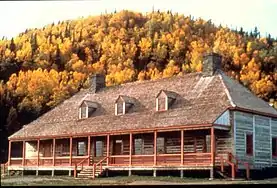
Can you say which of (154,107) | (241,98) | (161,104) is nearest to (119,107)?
(154,107)

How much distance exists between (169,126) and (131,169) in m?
2.72

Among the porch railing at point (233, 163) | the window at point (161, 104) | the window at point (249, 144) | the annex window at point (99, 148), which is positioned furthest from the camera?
the annex window at point (99, 148)

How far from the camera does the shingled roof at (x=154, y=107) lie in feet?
69.0

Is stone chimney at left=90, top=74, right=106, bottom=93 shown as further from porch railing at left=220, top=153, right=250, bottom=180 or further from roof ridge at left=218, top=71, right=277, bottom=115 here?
porch railing at left=220, top=153, right=250, bottom=180

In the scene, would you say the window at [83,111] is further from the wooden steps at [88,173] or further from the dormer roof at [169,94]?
the dormer roof at [169,94]

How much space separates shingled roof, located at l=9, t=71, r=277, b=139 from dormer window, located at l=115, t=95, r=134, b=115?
9.6 inches

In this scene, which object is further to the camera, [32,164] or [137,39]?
[137,39]

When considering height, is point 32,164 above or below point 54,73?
below

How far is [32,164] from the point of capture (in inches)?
1067

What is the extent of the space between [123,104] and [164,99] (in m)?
2.52

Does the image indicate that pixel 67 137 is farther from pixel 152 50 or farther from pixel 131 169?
pixel 152 50

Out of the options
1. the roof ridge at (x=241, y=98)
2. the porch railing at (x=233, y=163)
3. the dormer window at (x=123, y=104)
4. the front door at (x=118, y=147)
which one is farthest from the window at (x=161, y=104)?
the porch railing at (x=233, y=163)

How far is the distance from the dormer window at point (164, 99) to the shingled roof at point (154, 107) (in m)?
0.23

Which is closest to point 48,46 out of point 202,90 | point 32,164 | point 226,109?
point 32,164
